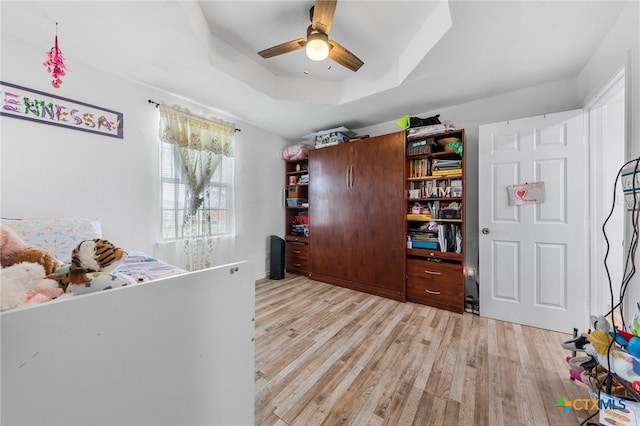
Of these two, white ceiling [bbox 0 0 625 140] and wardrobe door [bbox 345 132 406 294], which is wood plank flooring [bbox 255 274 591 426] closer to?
wardrobe door [bbox 345 132 406 294]

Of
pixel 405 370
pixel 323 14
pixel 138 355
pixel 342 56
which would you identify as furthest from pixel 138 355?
pixel 342 56

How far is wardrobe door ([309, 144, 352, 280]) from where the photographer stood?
126 inches

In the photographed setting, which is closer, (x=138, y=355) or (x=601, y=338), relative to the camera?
(x=138, y=355)

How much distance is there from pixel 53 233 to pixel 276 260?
92.8 inches

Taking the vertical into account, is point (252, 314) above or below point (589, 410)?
above

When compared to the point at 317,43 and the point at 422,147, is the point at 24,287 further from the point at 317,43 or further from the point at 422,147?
the point at 422,147

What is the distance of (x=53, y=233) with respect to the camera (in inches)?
63.4

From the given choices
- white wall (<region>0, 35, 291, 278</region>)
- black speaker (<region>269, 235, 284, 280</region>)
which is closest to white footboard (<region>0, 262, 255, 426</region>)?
white wall (<region>0, 35, 291, 278</region>)

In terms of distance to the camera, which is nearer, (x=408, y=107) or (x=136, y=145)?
(x=136, y=145)

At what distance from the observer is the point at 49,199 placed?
1826 millimetres

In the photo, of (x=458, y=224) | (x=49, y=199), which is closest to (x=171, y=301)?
(x=49, y=199)

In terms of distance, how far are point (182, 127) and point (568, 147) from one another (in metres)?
3.78

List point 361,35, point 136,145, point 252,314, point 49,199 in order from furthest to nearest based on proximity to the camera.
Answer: point 136,145 → point 361,35 → point 49,199 → point 252,314

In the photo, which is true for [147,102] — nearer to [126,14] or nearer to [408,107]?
[126,14]
